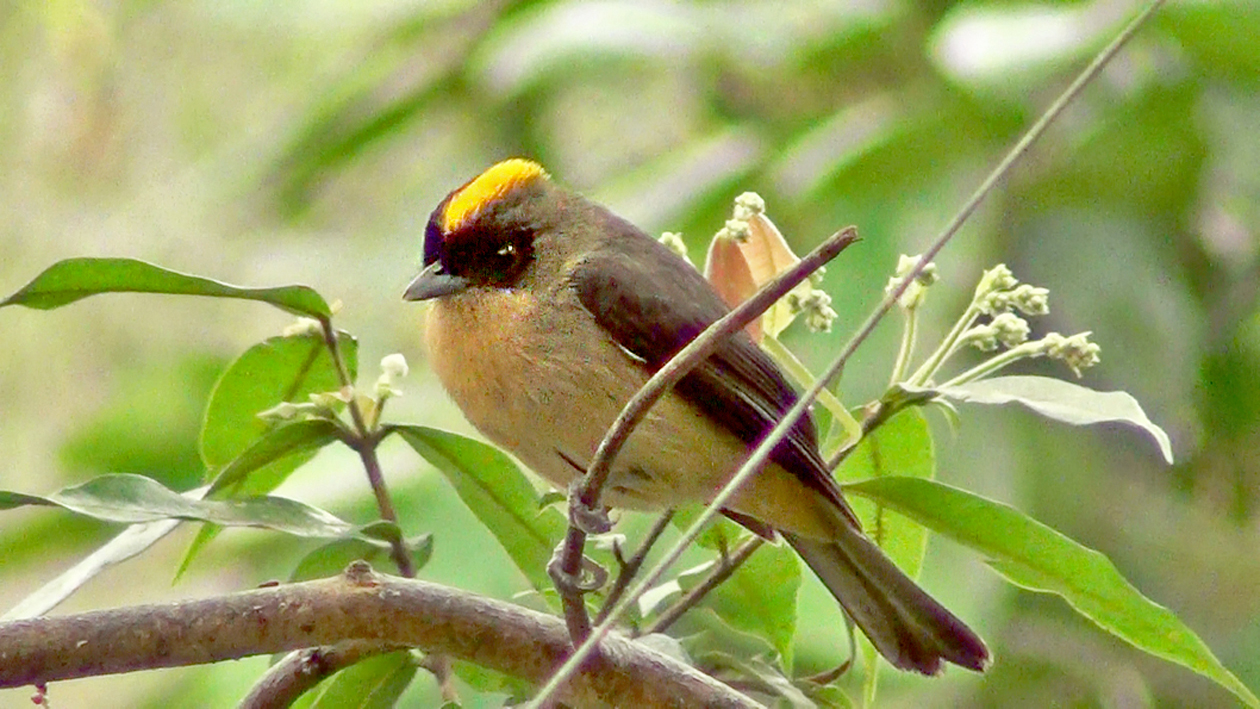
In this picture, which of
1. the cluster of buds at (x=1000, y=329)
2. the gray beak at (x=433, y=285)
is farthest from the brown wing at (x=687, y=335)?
the cluster of buds at (x=1000, y=329)

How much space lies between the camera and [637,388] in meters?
1.71

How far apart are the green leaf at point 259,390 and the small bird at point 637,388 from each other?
200 mm

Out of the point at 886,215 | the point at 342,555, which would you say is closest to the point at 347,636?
the point at 342,555

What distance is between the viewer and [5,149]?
447cm

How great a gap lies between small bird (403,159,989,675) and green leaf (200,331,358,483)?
0.20 m

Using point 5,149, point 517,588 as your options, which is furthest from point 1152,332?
point 5,149

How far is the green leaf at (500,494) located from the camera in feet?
5.01

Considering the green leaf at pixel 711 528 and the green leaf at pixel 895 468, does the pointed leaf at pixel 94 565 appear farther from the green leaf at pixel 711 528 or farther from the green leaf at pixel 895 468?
the green leaf at pixel 895 468

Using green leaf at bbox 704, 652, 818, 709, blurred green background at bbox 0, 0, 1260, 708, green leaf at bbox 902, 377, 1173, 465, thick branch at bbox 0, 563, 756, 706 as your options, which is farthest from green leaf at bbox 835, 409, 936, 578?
blurred green background at bbox 0, 0, 1260, 708

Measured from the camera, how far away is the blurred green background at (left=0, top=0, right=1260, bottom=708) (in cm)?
278

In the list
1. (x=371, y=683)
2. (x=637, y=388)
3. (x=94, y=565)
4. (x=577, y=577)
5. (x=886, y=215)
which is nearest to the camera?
(x=577, y=577)

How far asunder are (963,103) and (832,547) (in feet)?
4.96

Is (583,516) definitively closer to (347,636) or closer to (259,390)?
(347,636)

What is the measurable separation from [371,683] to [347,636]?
0.22 m
